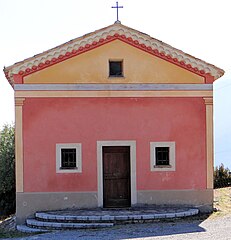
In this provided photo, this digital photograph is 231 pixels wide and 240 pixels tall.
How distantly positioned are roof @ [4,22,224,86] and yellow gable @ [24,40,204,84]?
15cm

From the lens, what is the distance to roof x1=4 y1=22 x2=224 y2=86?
17016 mm

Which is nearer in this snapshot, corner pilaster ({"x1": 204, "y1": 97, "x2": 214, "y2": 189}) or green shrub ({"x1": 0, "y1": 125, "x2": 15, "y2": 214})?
corner pilaster ({"x1": 204, "y1": 97, "x2": 214, "y2": 189})

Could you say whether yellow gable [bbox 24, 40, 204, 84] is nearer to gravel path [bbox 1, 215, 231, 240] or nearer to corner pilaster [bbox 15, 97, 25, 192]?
corner pilaster [bbox 15, 97, 25, 192]

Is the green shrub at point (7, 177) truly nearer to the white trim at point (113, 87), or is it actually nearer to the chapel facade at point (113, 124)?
the chapel facade at point (113, 124)

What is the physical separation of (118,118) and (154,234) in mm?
4972

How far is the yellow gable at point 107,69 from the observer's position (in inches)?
677

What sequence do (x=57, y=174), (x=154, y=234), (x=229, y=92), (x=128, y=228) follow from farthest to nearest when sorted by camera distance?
1. (x=229, y=92)
2. (x=57, y=174)
3. (x=128, y=228)
4. (x=154, y=234)

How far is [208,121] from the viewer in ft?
57.3

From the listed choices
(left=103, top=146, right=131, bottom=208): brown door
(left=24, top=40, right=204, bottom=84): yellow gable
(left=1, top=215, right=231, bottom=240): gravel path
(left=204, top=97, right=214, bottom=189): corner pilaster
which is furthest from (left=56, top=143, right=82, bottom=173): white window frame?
(left=204, top=97, right=214, bottom=189): corner pilaster

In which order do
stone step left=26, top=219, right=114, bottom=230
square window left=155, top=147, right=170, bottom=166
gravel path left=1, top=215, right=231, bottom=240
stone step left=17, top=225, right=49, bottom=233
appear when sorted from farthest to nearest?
square window left=155, top=147, right=170, bottom=166 < stone step left=17, top=225, right=49, bottom=233 < stone step left=26, top=219, right=114, bottom=230 < gravel path left=1, top=215, right=231, bottom=240

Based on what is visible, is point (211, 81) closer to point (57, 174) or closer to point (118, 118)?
point (118, 118)

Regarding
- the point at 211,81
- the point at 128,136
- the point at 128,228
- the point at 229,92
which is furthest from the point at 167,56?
the point at 229,92

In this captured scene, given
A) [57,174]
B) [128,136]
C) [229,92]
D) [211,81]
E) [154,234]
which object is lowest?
[154,234]

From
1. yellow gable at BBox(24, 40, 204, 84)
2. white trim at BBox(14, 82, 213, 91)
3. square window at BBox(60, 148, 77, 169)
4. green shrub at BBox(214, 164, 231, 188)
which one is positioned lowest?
green shrub at BBox(214, 164, 231, 188)
